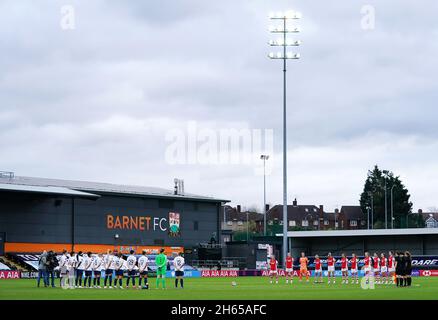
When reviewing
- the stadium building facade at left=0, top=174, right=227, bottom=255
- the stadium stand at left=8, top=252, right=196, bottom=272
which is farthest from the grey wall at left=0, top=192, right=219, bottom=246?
the stadium stand at left=8, top=252, right=196, bottom=272

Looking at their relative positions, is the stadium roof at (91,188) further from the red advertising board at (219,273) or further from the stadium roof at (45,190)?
the red advertising board at (219,273)

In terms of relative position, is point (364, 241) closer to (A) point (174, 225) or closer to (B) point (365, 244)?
(B) point (365, 244)

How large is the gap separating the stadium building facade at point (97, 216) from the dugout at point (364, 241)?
11286 millimetres

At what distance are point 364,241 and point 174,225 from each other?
74.8 ft

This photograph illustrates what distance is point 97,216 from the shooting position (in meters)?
91.5

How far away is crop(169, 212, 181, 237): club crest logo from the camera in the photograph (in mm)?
99938

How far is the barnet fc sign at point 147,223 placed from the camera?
93.4 metres

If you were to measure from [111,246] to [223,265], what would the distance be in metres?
12.0

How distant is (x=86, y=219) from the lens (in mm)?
90312

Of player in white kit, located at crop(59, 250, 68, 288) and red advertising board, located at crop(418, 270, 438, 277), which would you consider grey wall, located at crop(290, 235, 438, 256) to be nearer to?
red advertising board, located at crop(418, 270, 438, 277)

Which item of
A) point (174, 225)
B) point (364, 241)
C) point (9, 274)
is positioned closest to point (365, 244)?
point (364, 241)
